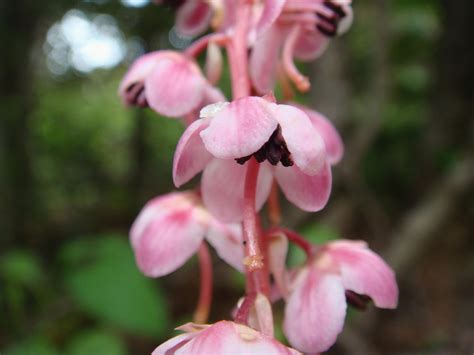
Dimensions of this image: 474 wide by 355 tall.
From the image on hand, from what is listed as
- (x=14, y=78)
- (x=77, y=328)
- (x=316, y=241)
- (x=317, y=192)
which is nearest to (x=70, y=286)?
(x=316, y=241)

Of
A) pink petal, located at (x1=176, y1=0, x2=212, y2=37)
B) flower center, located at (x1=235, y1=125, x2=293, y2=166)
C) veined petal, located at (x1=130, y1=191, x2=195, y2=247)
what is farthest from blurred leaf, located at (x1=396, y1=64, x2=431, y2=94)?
flower center, located at (x1=235, y1=125, x2=293, y2=166)

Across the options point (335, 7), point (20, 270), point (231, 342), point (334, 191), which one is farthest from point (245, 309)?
point (334, 191)

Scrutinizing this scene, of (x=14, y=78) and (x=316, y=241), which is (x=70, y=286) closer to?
(x=316, y=241)

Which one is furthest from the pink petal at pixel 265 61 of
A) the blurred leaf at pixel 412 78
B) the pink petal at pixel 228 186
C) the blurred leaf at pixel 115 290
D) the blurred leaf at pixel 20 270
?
the blurred leaf at pixel 412 78

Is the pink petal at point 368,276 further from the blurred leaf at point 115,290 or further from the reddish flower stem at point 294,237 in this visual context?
the blurred leaf at point 115,290

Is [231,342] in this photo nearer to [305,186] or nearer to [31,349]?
[305,186]

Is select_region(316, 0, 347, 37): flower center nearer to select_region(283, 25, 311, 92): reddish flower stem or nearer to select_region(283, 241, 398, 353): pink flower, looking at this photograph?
select_region(283, 25, 311, 92): reddish flower stem
